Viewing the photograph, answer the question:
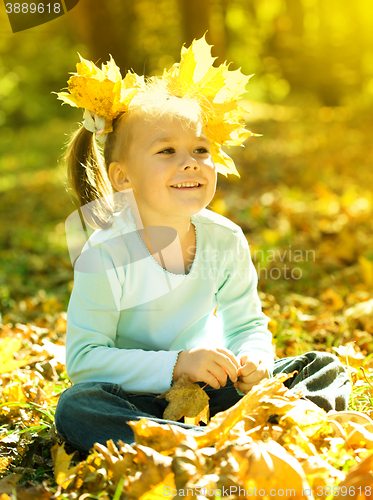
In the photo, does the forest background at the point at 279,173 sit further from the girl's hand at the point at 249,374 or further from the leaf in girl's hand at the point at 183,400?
the leaf in girl's hand at the point at 183,400

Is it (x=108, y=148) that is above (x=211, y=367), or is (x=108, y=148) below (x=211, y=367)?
above

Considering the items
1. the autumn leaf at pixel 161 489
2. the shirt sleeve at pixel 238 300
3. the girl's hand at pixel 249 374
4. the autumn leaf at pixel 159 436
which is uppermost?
the shirt sleeve at pixel 238 300

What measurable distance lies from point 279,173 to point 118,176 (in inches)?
201

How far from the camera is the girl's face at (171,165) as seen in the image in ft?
5.68

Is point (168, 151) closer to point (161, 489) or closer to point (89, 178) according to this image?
point (89, 178)

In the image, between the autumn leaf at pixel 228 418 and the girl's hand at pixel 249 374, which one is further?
the girl's hand at pixel 249 374

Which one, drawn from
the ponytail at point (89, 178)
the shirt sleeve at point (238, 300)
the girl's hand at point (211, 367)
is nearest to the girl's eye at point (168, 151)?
the ponytail at point (89, 178)

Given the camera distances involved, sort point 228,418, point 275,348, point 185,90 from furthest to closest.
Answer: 1. point 275,348
2. point 185,90
3. point 228,418

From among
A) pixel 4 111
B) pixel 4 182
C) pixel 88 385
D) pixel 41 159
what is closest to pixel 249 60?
pixel 4 111

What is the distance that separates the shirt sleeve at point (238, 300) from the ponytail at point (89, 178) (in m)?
0.53

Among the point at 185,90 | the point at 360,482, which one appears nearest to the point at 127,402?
the point at 360,482

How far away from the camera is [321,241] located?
4188mm

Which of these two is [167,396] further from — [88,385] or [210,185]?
[210,185]

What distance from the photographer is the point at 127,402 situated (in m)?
1.57
